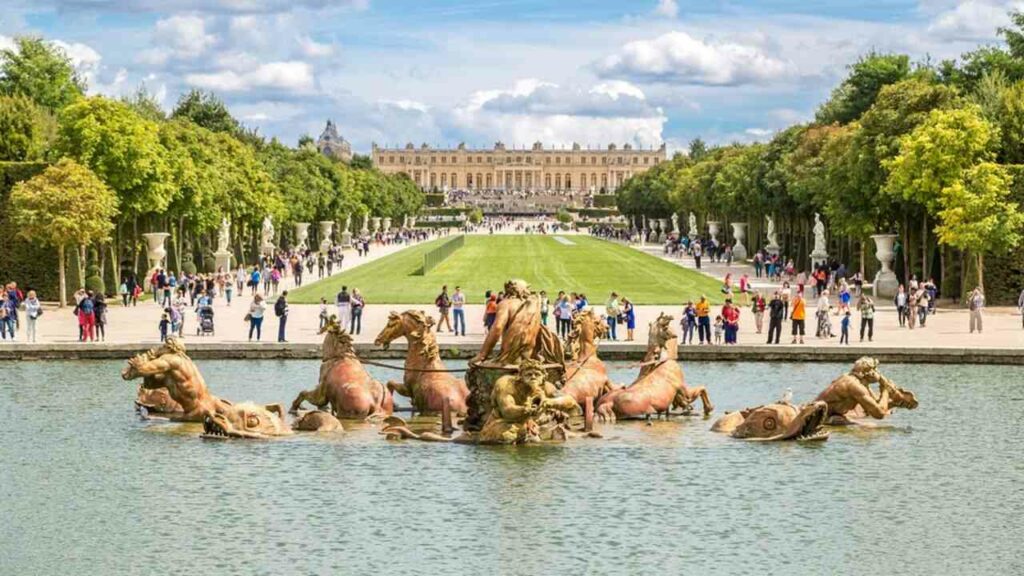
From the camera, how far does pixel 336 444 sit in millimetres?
25531

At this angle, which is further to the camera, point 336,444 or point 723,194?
point 723,194

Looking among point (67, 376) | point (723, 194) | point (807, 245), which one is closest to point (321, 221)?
point (723, 194)

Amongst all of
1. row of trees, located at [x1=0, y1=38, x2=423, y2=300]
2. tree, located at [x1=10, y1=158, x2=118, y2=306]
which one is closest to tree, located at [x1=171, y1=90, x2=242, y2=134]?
row of trees, located at [x1=0, y1=38, x2=423, y2=300]

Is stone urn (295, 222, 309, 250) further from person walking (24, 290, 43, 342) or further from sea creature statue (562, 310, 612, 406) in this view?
sea creature statue (562, 310, 612, 406)

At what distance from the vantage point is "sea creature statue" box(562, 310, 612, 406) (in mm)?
27609

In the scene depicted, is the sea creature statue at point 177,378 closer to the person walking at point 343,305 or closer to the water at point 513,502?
the water at point 513,502

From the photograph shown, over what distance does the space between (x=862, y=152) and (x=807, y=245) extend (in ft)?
69.2

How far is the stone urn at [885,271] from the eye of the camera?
5981cm

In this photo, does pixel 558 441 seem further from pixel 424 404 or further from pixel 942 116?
pixel 942 116

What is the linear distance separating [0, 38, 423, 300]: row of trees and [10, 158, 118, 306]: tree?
0.15ft

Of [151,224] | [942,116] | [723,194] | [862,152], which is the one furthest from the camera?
[723,194]

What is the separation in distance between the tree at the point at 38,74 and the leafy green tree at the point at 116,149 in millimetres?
51722

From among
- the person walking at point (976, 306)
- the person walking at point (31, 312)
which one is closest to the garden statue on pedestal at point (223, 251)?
the person walking at point (31, 312)

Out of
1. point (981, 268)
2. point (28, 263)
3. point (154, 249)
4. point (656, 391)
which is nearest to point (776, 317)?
point (656, 391)
